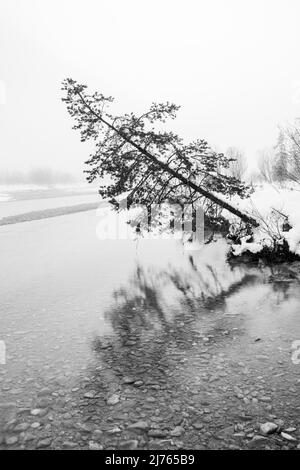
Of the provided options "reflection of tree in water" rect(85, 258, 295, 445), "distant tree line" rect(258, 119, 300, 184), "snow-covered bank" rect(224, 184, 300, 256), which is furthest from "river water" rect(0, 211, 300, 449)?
"distant tree line" rect(258, 119, 300, 184)

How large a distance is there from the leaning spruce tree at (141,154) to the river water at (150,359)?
3722 mm

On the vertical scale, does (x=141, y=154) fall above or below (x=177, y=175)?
above

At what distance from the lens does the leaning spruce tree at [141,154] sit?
45.5 feet

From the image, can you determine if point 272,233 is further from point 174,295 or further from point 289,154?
point 289,154

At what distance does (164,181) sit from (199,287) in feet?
18.2

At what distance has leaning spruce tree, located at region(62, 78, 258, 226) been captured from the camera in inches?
546

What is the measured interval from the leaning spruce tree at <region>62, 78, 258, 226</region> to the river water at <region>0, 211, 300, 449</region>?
3722 millimetres

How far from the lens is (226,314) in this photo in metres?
8.77

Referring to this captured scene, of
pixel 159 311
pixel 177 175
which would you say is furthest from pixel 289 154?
pixel 159 311

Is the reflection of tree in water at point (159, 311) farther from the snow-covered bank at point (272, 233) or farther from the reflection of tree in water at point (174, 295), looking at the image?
the snow-covered bank at point (272, 233)

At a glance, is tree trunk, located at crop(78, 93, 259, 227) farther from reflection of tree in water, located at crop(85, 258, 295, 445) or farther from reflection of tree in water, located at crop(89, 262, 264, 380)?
reflection of tree in water, located at crop(85, 258, 295, 445)

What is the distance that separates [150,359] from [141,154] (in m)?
10.1

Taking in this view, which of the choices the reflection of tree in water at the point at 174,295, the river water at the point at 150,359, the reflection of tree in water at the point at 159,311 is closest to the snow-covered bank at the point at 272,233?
the reflection of tree in water at the point at 174,295

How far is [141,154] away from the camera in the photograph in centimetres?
1480
